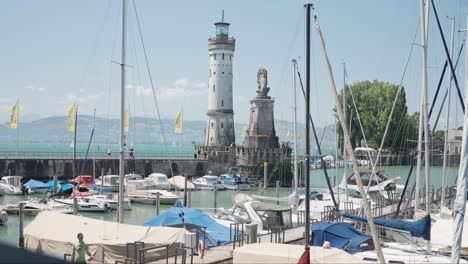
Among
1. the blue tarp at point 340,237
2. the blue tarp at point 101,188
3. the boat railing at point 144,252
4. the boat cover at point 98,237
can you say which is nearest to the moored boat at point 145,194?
the blue tarp at point 101,188

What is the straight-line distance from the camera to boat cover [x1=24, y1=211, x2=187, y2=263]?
20641 mm

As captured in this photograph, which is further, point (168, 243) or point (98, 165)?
point (98, 165)

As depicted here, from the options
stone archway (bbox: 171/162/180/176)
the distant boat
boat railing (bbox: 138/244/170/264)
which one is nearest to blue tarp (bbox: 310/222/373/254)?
boat railing (bbox: 138/244/170/264)

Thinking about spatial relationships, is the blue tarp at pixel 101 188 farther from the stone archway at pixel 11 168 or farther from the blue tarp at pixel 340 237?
the blue tarp at pixel 340 237

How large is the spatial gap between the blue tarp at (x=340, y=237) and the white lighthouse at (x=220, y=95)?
57.2 meters

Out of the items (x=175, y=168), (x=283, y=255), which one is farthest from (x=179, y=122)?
(x=283, y=255)

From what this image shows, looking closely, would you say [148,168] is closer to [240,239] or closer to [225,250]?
[240,239]

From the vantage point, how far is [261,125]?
252ft

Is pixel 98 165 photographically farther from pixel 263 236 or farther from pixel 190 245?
pixel 190 245

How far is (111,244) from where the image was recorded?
67.7ft

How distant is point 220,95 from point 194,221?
55592 millimetres

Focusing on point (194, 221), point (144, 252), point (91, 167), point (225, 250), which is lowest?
point (225, 250)

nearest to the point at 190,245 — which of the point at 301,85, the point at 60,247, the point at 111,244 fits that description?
the point at 111,244

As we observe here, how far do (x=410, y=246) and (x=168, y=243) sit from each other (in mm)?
9294
